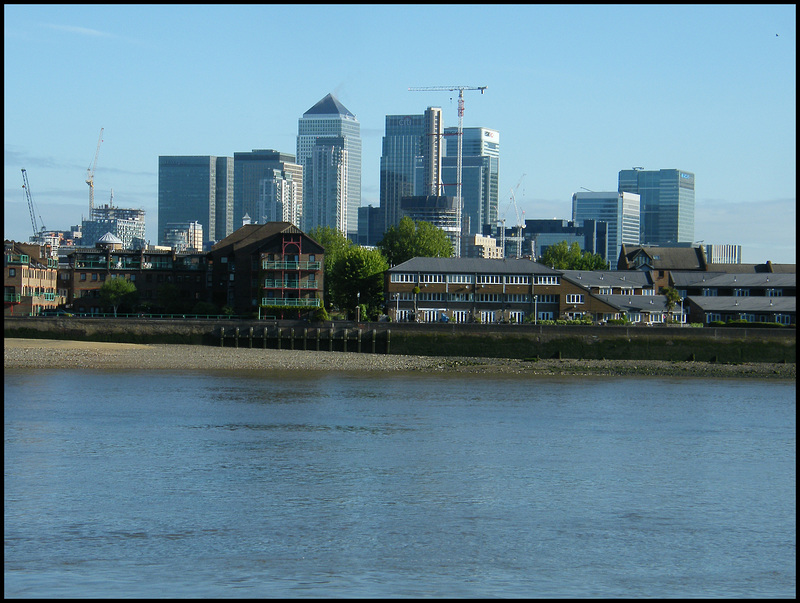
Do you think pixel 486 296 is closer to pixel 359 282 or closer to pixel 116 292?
pixel 359 282

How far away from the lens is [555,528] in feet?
93.4

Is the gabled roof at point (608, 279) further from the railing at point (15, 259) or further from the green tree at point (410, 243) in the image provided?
the railing at point (15, 259)

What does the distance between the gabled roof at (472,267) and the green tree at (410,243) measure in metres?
34.0

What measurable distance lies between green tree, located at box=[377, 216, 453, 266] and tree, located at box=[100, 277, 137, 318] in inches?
1634

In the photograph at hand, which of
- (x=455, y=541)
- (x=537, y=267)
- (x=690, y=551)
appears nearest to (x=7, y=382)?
(x=455, y=541)

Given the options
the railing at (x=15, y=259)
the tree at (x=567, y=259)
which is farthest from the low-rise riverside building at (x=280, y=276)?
the tree at (x=567, y=259)

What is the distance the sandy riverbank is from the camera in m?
75.7

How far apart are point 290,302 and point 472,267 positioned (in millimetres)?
19191

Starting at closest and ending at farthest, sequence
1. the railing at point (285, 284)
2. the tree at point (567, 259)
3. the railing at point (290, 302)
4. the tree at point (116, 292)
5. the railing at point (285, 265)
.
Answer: the railing at point (290, 302)
the railing at point (285, 284)
the railing at point (285, 265)
the tree at point (116, 292)
the tree at point (567, 259)

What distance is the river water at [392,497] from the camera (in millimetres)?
23484

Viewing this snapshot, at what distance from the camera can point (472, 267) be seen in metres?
99.4

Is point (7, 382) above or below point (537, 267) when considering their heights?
below

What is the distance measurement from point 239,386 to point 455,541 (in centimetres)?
3761

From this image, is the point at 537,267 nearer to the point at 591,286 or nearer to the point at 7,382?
the point at 591,286
